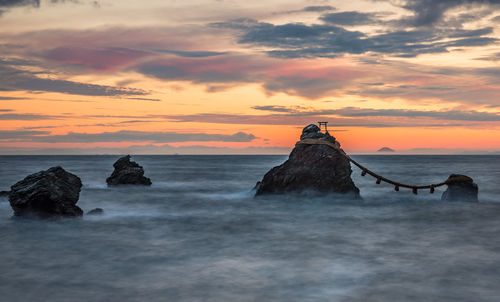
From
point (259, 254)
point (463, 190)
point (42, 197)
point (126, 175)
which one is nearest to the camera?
point (259, 254)

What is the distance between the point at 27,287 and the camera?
10109 mm

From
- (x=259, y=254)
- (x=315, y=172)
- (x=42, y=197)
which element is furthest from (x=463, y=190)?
(x=42, y=197)

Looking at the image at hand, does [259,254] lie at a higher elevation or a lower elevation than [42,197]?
lower

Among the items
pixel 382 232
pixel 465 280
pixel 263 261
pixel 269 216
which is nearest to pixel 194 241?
pixel 263 261

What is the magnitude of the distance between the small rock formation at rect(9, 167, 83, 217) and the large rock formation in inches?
442

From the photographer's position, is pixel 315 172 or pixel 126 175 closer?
pixel 315 172

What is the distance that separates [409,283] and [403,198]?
18.9 metres

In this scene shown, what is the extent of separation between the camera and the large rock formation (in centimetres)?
2436

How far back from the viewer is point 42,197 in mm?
17625

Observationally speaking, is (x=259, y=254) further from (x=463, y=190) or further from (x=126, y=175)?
(x=126, y=175)

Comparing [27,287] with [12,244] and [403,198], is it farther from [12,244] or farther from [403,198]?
[403,198]

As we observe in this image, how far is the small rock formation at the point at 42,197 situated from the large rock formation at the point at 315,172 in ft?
36.9

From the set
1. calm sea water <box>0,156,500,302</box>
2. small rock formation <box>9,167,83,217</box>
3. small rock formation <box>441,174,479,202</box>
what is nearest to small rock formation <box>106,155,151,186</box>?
calm sea water <box>0,156,500,302</box>

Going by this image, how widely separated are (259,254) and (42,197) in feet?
31.1
